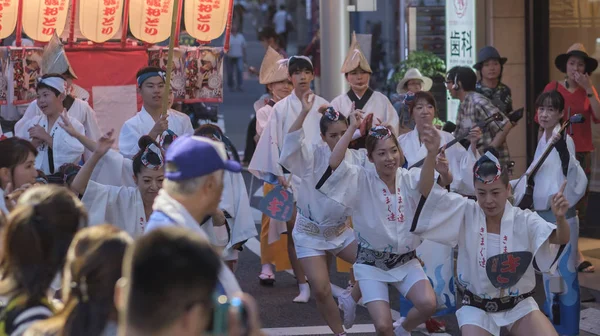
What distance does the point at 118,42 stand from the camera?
418 inches

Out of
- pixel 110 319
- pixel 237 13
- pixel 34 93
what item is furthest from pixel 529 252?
pixel 237 13

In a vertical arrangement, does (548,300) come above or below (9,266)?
below

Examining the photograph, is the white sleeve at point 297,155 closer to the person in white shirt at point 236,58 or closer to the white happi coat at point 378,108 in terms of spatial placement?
the white happi coat at point 378,108

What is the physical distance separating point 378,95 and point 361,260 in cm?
240

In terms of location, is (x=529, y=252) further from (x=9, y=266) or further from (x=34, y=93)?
(x=34, y=93)

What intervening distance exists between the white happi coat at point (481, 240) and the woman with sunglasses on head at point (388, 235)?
1.04ft

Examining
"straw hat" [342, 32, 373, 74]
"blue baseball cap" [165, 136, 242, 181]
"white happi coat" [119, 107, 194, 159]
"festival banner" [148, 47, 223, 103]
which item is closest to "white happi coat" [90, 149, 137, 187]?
"white happi coat" [119, 107, 194, 159]

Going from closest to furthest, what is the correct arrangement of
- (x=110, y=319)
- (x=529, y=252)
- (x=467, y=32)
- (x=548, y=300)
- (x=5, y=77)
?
1. (x=110, y=319)
2. (x=529, y=252)
3. (x=548, y=300)
4. (x=5, y=77)
5. (x=467, y=32)

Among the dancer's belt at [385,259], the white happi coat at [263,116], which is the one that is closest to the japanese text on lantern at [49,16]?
the white happi coat at [263,116]

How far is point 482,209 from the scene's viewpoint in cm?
562

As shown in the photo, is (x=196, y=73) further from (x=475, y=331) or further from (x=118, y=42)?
(x=475, y=331)

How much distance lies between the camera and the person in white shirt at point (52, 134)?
7.35 meters

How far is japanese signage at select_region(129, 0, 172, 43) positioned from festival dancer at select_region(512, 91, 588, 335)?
4.67 meters

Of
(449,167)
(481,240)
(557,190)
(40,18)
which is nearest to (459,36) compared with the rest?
(40,18)
